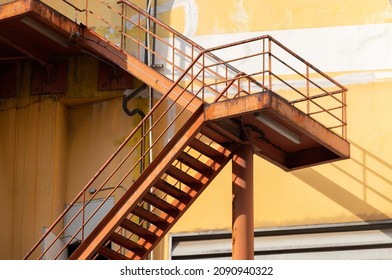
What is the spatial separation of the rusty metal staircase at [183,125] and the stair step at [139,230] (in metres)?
0.01

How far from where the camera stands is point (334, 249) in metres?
22.2

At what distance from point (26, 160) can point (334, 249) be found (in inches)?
221

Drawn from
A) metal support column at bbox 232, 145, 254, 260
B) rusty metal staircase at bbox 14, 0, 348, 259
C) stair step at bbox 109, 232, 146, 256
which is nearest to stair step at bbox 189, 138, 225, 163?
rusty metal staircase at bbox 14, 0, 348, 259

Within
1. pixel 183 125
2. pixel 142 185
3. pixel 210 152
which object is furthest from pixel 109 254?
pixel 183 125

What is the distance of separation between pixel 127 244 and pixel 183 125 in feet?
7.44

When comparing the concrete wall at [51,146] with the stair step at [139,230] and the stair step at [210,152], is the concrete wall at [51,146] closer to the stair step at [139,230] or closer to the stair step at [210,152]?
the stair step at [139,230]

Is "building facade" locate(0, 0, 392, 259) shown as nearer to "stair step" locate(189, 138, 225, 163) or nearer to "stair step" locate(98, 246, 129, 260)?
"stair step" locate(98, 246, 129, 260)

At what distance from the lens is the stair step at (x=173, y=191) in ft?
66.7

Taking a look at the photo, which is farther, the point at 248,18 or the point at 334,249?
the point at 248,18

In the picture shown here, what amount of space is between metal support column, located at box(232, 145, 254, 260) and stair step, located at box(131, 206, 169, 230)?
4.25 feet

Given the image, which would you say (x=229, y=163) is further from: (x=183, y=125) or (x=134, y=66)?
(x=183, y=125)

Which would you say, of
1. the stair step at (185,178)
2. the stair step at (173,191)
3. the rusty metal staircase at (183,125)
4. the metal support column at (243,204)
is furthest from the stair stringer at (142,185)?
the metal support column at (243,204)
